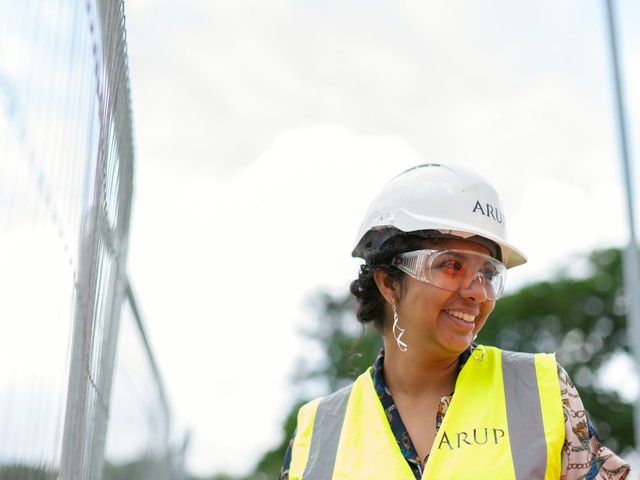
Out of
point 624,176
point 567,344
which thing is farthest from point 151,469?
point 567,344

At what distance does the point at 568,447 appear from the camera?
3098 mm

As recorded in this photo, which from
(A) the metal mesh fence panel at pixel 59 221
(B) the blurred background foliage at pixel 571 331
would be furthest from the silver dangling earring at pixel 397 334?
(B) the blurred background foliage at pixel 571 331

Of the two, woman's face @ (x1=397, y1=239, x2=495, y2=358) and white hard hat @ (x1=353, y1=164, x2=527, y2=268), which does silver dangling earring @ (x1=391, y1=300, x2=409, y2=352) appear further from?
white hard hat @ (x1=353, y1=164, x2=527, y2=268)

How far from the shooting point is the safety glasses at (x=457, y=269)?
11.6ft

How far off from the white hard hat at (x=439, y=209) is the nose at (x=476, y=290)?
0.59 feet

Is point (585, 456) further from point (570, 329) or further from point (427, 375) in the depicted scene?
point (570, 329)

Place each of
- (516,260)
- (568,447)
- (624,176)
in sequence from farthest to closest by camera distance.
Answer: (624,176) < (516,260) < (568,447)

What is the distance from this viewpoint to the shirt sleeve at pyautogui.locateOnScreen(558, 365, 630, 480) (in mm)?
3041

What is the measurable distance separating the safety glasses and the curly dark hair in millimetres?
90

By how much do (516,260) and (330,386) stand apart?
142 ft

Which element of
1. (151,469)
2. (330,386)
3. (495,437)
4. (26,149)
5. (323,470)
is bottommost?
(330,386)

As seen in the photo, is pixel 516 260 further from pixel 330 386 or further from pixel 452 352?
pixel 330 386

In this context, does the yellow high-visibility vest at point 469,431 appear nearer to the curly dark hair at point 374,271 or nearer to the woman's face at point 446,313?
the woman's face at point 446,313

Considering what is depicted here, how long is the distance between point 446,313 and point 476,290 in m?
0.14
